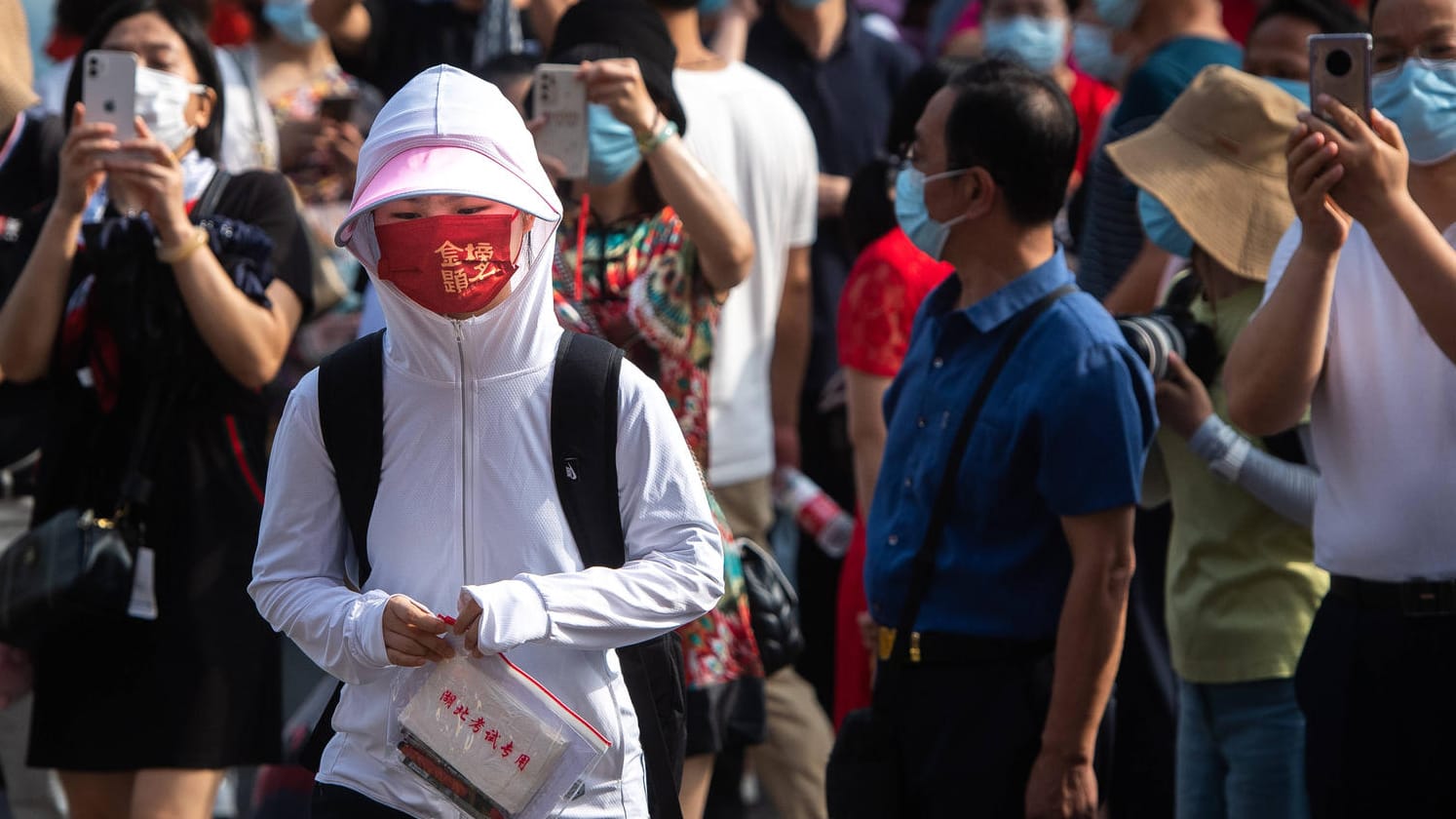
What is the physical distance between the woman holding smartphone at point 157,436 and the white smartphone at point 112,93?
27 millimetres

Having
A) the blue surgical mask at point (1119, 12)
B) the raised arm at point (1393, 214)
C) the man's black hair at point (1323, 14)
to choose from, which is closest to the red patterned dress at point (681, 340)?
the raised arm at point (1393, 214)

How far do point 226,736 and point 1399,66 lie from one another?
2950 mm

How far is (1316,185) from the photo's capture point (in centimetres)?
317

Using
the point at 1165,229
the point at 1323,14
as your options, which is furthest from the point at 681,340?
the point at 1323,14

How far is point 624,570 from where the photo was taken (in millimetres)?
2855

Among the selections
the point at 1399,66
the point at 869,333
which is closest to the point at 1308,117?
the point at 1399,66

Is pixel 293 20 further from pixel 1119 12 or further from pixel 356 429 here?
pixel 356 429

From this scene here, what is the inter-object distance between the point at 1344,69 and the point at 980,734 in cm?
143

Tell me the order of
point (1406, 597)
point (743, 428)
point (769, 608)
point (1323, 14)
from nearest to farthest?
point (1406, 597) < point (769, 608) < point (1323, 14) < point (743, 428)

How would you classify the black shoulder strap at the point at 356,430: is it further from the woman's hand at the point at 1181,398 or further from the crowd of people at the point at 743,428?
the woman's hand at the point at 1181,398

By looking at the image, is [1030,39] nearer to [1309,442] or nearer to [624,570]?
[1309,442]

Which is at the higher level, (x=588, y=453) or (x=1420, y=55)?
(x=1420, y=55)

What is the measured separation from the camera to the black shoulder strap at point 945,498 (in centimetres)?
361

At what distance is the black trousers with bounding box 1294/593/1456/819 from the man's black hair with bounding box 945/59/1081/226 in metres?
1.01
